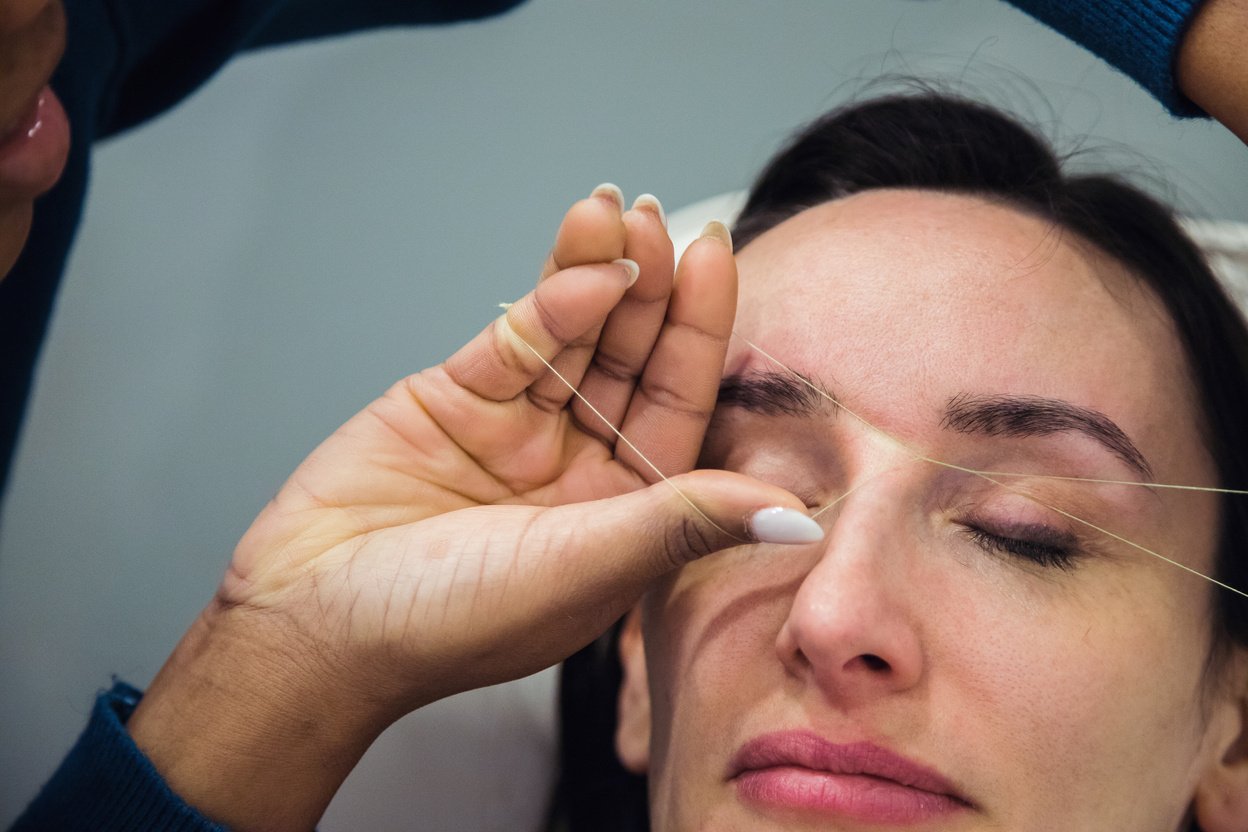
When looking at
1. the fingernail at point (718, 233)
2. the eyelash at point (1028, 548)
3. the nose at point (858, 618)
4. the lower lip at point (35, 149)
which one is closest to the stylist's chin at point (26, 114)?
the lower lip at point (35, 149)

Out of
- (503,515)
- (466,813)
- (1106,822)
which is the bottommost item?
(466,813)

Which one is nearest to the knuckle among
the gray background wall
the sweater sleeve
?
the sweater sleeve

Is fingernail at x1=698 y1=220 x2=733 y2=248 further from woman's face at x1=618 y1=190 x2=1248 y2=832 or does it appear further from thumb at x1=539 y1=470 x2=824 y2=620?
thumb at x1=539 y1=470 x2=824 y2=620

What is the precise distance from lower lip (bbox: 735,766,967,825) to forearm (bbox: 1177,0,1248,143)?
0.68 metres

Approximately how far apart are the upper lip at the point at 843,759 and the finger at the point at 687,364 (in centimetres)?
30

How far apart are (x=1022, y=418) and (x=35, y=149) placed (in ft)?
3.39

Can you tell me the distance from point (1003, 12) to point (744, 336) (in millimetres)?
→ 1023

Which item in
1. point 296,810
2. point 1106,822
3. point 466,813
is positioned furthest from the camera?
point 466,813

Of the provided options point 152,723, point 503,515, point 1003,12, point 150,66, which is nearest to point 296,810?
point 152,723

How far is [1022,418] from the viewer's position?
3.30 ft

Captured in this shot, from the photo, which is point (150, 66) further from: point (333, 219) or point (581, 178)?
point (581, 178)

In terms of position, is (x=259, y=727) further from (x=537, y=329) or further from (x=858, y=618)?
(x=858, y=618)

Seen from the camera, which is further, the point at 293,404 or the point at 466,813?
the point at 293,404

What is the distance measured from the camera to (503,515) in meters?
0.98
